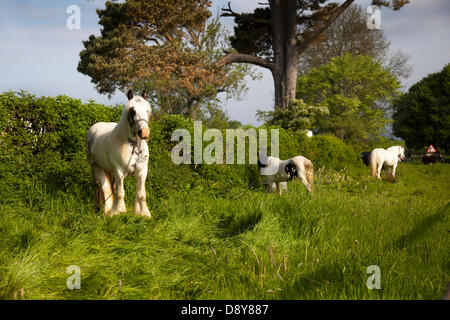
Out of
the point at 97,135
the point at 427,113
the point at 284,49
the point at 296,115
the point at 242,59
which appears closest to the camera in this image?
the point at 97,135

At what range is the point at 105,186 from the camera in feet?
16.5

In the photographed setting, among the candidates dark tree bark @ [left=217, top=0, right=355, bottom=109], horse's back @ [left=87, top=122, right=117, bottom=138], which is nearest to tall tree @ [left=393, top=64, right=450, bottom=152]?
dark tree bark @ [left=217, top=0, right=355, bottom=109]

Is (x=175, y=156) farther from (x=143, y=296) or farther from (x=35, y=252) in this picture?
(x=143, y=296)

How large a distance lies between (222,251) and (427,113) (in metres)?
37.7

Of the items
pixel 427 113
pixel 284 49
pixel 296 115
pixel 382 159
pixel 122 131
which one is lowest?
pixel 382 159

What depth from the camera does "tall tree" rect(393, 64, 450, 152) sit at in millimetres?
32938

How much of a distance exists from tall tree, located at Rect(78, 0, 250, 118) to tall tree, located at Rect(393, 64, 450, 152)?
73.2ft

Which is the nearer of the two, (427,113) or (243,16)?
(243,16)

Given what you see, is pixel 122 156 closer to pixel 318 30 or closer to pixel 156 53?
pixel 156 53

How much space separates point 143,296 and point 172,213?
8.50 ft

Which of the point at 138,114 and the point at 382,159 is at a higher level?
the point at 138,114

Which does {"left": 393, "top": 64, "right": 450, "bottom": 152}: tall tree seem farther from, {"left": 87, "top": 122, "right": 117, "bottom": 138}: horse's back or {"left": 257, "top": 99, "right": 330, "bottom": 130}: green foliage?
{"left": 87, "top": 122, "right": 117, "bottom": 138}: horse's back

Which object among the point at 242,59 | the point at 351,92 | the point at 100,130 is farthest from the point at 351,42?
the point at 100,130
